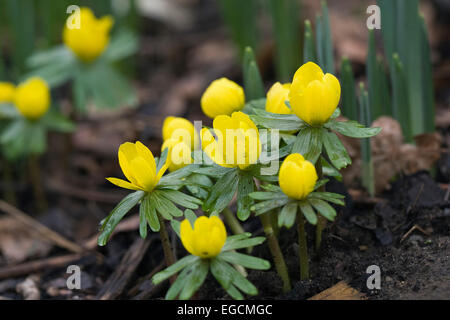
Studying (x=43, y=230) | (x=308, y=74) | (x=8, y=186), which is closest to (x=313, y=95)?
(x=308, y=74)

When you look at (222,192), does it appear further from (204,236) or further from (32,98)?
(32,98)

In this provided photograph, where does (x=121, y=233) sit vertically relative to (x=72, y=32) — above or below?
below

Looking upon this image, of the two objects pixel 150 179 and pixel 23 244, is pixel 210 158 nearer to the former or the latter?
pixel 150 179

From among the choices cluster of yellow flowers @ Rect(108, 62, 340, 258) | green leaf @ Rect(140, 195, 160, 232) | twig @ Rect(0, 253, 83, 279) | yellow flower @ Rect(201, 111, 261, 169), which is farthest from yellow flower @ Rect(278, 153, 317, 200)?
twig @ Rect(0, 253, 83, 279)

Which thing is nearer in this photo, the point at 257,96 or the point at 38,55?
the point at 257,96

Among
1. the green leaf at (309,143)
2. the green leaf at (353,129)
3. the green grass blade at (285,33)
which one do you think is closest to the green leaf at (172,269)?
the green leaf at (309,143)
